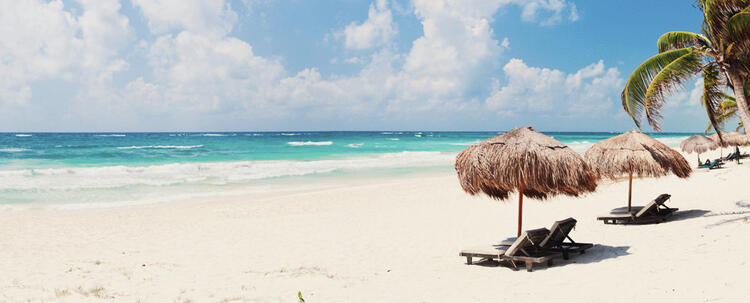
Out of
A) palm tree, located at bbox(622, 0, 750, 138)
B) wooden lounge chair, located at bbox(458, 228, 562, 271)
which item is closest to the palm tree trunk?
palm tree, located at bbox(622, 0, 750, 138)

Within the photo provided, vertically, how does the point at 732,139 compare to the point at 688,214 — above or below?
above

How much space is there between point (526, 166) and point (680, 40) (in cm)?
442

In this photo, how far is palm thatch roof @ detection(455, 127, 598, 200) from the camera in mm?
5906

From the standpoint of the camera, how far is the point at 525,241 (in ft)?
19.9

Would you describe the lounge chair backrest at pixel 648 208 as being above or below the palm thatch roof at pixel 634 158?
below

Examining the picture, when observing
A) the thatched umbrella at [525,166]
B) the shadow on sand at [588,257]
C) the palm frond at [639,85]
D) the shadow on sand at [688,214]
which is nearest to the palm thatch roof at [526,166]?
the thatched umbrella at [525,166]

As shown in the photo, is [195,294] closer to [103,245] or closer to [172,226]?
[103,245]

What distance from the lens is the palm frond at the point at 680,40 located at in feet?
24.4

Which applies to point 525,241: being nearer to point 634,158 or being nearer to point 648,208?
point 634,158

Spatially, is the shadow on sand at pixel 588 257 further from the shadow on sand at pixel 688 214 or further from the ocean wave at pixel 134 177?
the ocean wave at pixel 134 177

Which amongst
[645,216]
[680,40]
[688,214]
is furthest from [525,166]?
[688,214]

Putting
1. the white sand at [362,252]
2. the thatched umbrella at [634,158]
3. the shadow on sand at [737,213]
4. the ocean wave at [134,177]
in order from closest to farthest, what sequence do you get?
the white sand at [362,252]
the shadow on sand at [737,213]
the thatched umbrella at [634,158]
the ocean wave at [134,177]

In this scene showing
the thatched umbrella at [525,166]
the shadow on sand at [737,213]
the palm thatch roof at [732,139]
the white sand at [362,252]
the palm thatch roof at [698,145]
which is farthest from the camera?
the palm thatch roof at [732,139]

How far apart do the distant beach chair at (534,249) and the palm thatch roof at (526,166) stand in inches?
23.0
